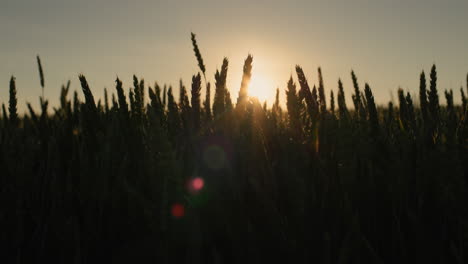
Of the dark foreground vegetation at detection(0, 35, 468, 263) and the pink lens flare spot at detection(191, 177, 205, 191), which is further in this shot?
the pink lens flare spot at detection(191, 177, 205, 191)

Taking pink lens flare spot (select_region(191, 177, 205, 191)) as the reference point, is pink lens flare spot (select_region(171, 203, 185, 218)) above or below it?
below

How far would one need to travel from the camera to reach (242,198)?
0.73 m

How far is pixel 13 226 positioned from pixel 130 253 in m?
0.28

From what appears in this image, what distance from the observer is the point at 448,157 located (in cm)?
69

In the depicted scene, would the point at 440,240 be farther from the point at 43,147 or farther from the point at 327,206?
the point at 43,147

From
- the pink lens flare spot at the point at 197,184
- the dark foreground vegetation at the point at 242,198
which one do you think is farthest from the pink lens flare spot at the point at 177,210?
the pink lens flare spot at the point at 197,184

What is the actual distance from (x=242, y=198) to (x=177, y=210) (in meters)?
0.15

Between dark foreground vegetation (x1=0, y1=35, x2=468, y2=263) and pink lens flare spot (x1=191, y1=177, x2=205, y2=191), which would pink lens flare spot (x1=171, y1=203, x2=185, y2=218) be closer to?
dark foreground vegetation (x1=0, y1=35, x2=468, y2=263)

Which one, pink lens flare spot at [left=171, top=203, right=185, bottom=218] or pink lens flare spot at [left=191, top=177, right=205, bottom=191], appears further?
pink lens flare spot at [left=191, top=177, right=205, bottom=191]

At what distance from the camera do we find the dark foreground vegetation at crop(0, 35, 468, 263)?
624 millimetres

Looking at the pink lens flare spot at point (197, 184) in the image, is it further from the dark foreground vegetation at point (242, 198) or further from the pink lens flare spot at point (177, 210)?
the pink lens flare spot at point (177, 210)

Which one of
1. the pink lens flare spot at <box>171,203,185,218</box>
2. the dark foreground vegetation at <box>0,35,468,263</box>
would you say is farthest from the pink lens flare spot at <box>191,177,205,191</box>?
the pink lens flare spot at <box>171,203,185,218</box>

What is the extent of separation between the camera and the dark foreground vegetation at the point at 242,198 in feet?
2.05

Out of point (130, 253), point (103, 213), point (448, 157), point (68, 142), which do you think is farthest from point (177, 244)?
point (448, 157)
